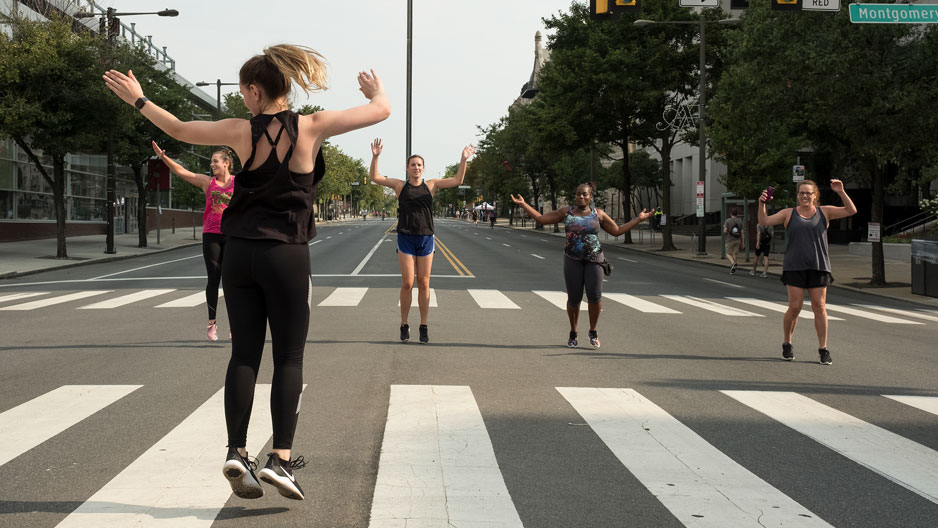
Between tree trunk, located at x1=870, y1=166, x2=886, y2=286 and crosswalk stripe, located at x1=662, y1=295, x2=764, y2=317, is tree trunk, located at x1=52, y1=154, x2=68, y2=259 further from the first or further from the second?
tree trunk, located at x1=870, y1=166, x2=886, y2=286

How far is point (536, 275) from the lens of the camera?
23.2 metres

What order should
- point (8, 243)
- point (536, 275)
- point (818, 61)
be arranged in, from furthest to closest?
point (8, 243)
point (536, 275)
point (818, 61)

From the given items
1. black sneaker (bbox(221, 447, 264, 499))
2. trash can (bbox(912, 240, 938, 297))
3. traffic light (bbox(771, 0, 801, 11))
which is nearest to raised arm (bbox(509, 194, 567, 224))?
black sneaker (bbox(221, 447, 264, 499))

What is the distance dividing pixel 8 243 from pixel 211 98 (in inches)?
1731

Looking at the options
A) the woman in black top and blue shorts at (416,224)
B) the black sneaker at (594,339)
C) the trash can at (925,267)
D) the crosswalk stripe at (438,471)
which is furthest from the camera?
the trash can at (925,267)

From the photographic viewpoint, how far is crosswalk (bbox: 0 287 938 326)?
14.8 meters

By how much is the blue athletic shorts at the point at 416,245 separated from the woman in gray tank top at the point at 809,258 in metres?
3.50

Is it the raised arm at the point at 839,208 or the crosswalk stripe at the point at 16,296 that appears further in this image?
the crosswalk stripe at the point at 16,296

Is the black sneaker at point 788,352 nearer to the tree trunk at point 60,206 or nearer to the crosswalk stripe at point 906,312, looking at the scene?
the crosswalk stripe at point 906,312

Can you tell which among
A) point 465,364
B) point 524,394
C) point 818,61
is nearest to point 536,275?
point 818,61

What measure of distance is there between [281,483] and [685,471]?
2218 mm

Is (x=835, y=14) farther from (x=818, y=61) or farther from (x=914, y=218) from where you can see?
(x=914, y=218)

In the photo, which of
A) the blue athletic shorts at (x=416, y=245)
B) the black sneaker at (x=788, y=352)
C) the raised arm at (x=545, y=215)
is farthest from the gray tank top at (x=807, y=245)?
the blue athletic shorts at (x=416, y=245)

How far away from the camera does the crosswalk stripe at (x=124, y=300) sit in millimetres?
14656
